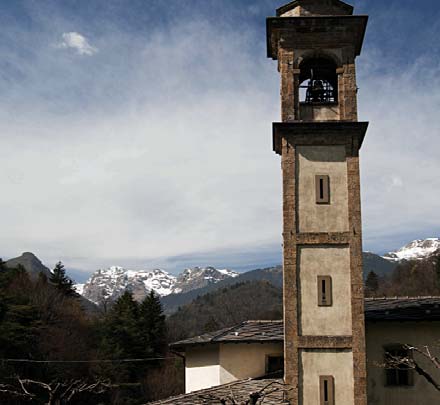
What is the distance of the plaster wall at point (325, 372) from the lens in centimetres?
1762

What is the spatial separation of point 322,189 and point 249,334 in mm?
6334

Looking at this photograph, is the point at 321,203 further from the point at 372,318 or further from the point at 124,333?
the point at 124,333

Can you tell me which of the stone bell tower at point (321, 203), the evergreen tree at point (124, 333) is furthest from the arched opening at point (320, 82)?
the evergreen tree at point (124, 333)

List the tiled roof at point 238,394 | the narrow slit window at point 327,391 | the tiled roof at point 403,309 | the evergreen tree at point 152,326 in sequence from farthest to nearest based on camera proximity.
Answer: the evergreen tree at point 152,326 < the tiled roof at point 403,309 < the narrow slit window at point 327,391 < the tiled roof at point 238,394

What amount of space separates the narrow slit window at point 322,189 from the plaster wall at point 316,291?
4.91ft

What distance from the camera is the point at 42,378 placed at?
41.6 metres

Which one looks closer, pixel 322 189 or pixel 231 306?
pixel 322 189

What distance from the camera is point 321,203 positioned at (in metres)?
18.7

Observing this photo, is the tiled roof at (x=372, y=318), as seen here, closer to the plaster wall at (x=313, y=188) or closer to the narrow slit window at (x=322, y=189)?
the plaster wall at (x=313, y=188)

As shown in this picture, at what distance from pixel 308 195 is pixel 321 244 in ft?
5.29

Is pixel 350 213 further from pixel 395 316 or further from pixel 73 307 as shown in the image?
pixel 73 307

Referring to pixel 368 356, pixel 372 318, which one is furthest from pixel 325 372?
pixel 372 318

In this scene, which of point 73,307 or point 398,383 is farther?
point 73,307

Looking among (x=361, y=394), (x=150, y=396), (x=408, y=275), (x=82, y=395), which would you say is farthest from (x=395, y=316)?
(x=408, y=275)
